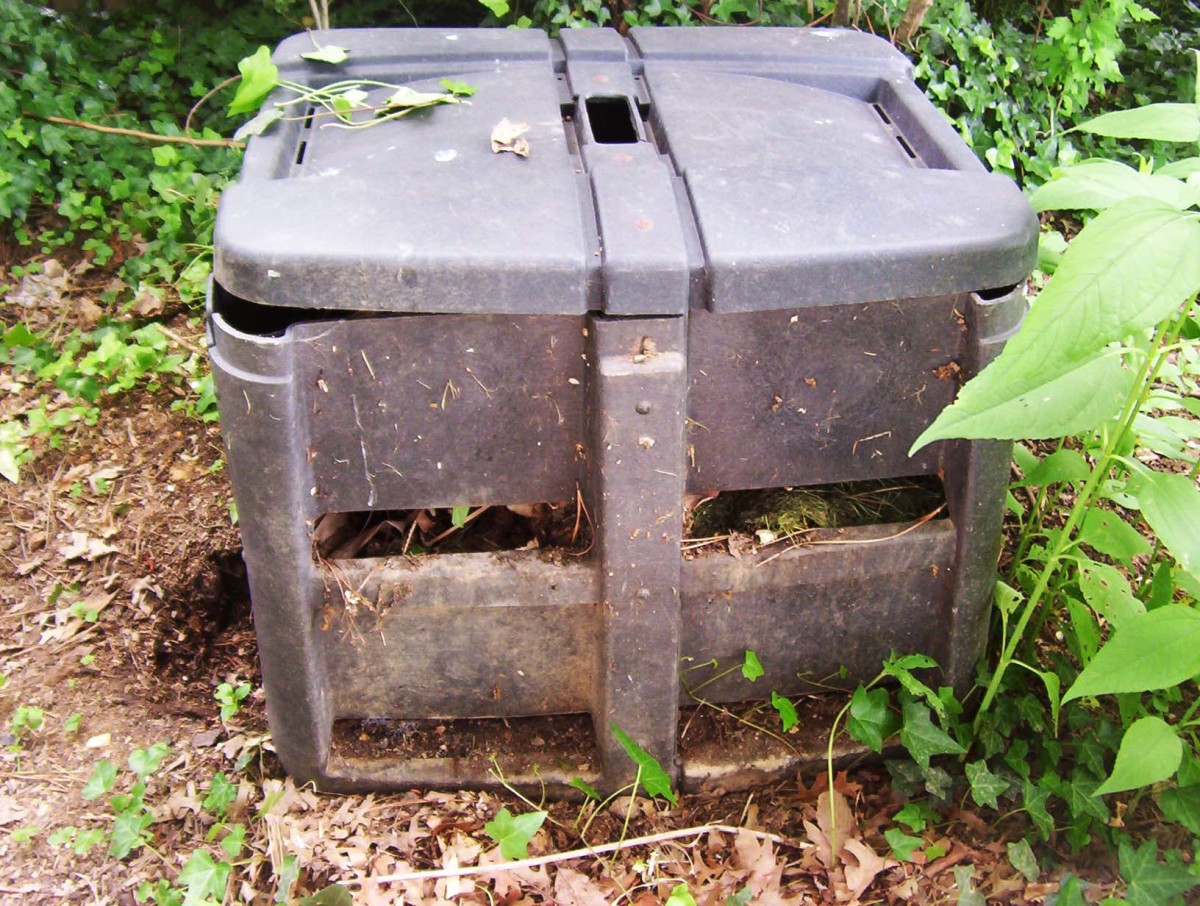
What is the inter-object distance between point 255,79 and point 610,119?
70 cm

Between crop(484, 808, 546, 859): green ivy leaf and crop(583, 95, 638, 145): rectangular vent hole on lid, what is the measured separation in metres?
1.32

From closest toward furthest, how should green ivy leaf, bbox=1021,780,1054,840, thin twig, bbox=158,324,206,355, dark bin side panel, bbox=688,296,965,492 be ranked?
dark bin side panel, bbox=688,296,965,492
green ivy leaf, bbox=1021,780,1054,840
thin twig, bbox=158,324,206,355

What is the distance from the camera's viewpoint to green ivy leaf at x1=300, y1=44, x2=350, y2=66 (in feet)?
7.64

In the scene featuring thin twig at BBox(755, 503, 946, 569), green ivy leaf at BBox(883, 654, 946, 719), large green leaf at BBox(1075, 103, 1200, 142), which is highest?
large green leaf at BBox(1075, 103, 1200, 142)

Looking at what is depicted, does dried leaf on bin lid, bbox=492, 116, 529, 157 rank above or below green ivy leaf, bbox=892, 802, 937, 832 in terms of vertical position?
above

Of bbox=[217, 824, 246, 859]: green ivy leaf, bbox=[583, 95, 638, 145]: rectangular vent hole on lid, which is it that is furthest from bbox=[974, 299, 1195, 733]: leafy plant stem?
bbox=[217, 824, 246, 859]: green ivy leaf

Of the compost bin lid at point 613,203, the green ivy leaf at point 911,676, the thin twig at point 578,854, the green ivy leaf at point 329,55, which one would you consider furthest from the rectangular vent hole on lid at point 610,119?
the thin twig at point 578,854

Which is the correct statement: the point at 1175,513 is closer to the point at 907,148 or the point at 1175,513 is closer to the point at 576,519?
the point at 907,148

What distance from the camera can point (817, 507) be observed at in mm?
2186

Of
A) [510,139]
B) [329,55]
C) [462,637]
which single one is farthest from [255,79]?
[462,637]

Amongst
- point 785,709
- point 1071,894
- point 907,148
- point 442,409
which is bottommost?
point 1071,894

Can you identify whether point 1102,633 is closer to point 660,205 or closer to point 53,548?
point 660,205

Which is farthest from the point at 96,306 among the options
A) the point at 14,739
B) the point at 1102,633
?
the point at 1102,633

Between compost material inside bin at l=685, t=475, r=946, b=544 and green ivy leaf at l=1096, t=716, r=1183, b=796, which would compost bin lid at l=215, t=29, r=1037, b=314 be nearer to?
compost material inside bin at l=685, t=475, r=946, b=544
